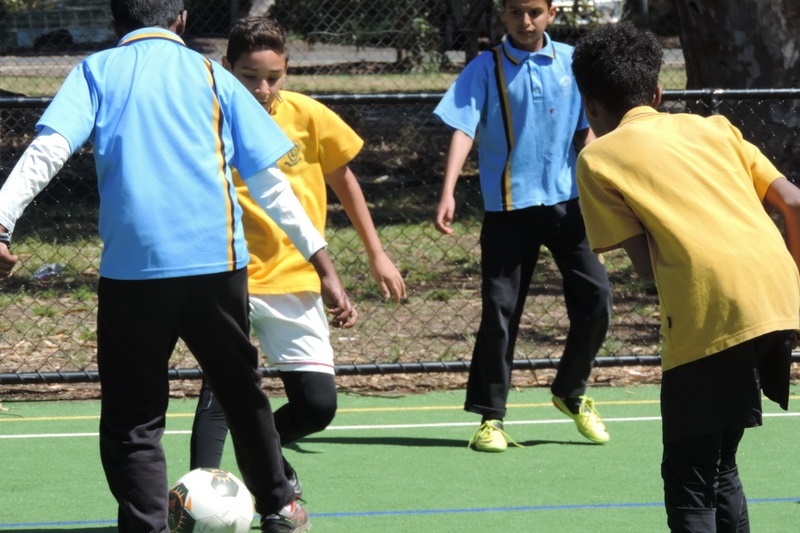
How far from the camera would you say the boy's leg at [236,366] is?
3.78 metres

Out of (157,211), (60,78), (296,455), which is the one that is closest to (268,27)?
(157,211)

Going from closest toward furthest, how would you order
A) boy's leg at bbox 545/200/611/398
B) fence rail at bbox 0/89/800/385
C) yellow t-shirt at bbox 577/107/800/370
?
yellow t-shirt at bbox 577/107/800/370
boy's leg at bbox 545/200/611/398
fence rail at bbox 0/89/800/385

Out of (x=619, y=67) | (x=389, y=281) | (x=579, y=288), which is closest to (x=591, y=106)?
(x=619, y=67)

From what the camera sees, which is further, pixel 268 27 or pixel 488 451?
pixel 488 451

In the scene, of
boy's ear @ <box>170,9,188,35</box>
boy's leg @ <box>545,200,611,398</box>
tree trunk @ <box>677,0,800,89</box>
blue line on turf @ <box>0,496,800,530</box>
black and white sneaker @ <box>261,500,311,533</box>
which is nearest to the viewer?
boy's ear @ <box>170,9,188,35</box>

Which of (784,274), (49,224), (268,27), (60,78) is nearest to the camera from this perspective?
(784,274)

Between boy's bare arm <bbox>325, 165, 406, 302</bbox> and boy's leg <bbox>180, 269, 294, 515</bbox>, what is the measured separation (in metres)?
0.70

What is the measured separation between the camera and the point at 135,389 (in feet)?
12.5

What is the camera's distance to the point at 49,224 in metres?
11.5

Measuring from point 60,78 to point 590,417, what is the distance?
423 inches

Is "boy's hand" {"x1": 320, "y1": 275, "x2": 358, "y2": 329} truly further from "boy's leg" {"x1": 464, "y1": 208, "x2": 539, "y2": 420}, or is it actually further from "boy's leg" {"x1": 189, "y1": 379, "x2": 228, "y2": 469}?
"boy's leg" {"x1": 464, "y1": 208, "x2": 539, "y2": 420}

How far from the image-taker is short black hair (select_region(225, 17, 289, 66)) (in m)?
4.65

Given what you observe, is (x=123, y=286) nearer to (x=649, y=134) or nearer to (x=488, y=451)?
(x=649, y=134)

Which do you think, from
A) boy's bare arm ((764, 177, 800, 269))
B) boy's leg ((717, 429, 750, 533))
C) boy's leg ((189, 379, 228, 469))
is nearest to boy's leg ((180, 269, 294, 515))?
Result: boy's leg ((189, 379, 228, 469))
